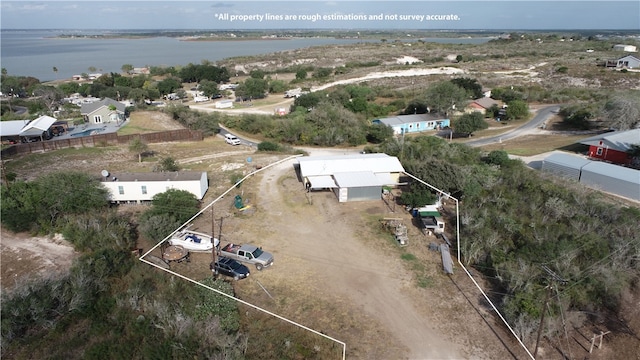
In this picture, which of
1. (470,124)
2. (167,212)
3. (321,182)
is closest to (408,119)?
(470,124)

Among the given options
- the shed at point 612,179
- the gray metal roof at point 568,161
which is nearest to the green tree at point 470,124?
the gray metal roof at point 568,161

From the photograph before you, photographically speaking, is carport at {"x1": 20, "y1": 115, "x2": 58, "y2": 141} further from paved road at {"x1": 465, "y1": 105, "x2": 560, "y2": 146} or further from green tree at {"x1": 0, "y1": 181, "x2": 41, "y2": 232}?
paved road at {"x1": 465, "y1": 105, "x2": 560, "y2": 146}

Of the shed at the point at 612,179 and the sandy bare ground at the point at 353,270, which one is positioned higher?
the shed at the point at 612,179

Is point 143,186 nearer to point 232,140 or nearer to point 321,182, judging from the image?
point 321,182

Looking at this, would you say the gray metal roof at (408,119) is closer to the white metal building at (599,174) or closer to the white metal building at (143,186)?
the white metal building at (599,174)

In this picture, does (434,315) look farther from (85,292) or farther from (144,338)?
(85,292)

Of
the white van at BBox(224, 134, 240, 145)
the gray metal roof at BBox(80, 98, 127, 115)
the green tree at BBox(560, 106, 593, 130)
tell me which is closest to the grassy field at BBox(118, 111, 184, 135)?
the gray metal roof at BBox(80, 98, 127, 115)

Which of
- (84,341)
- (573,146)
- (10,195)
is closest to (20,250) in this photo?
(10,195)
